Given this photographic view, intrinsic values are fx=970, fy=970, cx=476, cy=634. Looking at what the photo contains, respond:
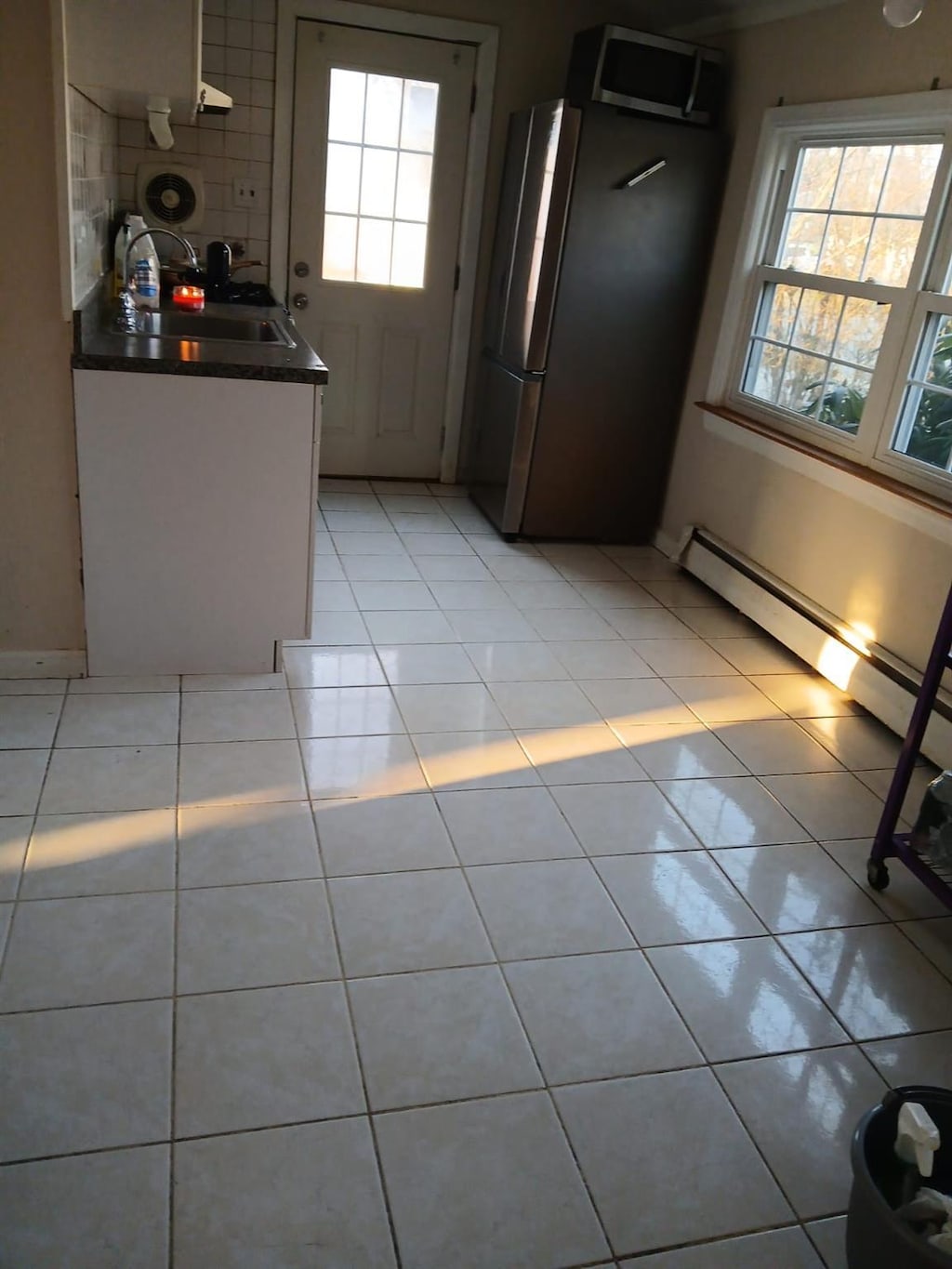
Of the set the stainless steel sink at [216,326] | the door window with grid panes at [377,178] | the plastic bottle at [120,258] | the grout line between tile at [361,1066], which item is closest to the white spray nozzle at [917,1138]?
the grout line between tile at [361,1066]

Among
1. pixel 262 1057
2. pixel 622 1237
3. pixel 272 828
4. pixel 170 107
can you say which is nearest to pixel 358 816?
pixel 272 828

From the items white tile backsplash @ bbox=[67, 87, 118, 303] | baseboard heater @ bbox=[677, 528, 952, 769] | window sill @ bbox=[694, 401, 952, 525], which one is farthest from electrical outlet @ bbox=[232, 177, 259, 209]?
baseboard heater @ bbox=[677, 528, 952, 769]

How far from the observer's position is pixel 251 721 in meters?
2.63

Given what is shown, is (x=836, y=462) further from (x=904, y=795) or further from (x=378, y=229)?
(x=378, y=229)

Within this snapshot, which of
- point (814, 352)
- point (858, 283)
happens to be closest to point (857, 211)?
point (858, 283)

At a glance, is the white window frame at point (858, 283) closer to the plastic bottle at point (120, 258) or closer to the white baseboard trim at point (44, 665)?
the plastic bottle at point (120, 258)

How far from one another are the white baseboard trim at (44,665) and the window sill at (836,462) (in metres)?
2.44

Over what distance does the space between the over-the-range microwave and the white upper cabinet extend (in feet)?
5.83

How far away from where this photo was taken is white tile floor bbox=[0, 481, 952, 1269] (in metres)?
1.41

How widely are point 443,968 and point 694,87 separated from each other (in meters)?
3.47

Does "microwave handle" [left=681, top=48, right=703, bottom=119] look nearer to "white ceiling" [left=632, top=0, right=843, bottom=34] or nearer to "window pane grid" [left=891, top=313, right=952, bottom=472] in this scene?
"white ceiling" [left=632, top=0, right=843, bottom=34]

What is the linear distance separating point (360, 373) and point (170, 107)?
1.83 metres

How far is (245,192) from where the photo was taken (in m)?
4.34

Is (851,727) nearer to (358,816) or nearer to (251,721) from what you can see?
(358,816)
